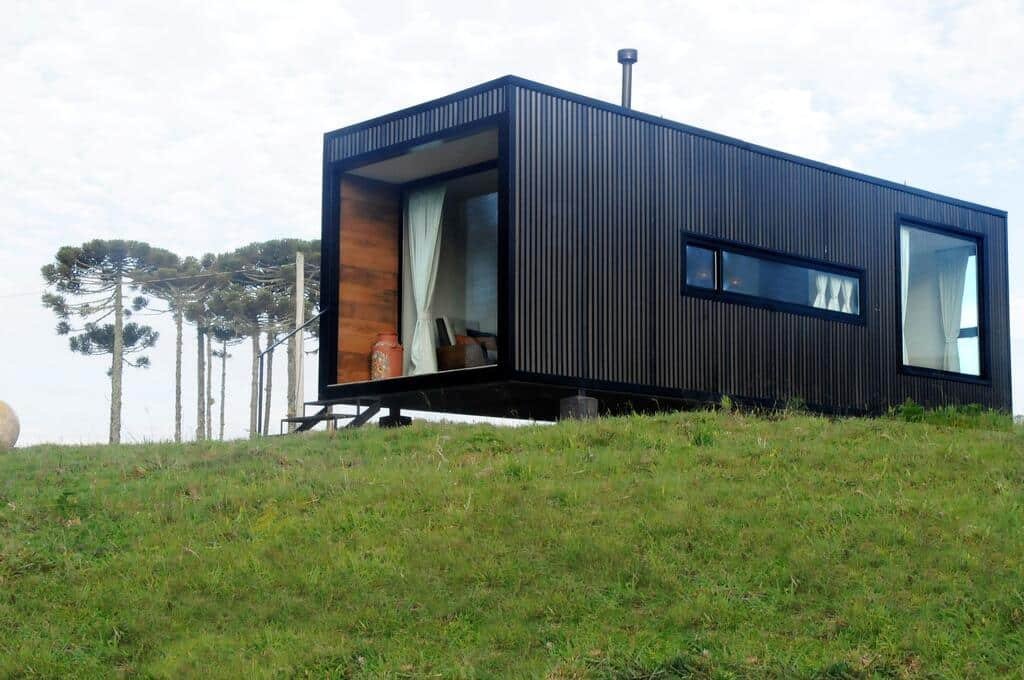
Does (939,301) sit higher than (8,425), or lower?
higher

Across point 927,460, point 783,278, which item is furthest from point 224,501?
point 783,278

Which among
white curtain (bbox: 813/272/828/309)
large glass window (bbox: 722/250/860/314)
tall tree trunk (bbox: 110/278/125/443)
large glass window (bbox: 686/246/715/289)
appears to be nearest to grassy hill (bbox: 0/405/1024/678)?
large glass window (bbox: 686/246/715/289)

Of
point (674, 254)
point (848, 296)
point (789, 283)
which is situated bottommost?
point (848, 296)

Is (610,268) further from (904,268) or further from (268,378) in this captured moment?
(268,378)

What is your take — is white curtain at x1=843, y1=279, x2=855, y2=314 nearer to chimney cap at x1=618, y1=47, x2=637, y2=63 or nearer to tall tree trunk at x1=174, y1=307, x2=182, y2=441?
chimney cap at x1=618, y1=47, x2=637, y2=63

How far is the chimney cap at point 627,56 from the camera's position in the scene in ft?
58.2

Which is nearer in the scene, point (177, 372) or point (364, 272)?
point (364, 272)

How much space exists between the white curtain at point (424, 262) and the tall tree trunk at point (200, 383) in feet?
90.4

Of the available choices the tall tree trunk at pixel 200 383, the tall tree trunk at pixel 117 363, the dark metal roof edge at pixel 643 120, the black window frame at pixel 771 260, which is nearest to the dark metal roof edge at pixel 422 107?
the dark metal roof edge at pixel 643 120

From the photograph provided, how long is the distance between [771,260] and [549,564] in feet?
31.1

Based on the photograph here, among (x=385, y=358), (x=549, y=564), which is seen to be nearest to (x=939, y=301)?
(x=385, y=358)

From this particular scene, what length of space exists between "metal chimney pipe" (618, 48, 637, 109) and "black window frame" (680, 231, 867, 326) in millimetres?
2532

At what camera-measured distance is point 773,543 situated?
27.8ft

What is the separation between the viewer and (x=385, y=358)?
16406 mm
